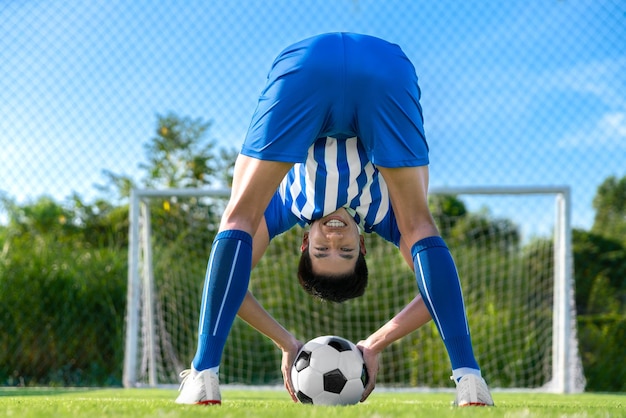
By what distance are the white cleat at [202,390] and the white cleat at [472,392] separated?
0.61m

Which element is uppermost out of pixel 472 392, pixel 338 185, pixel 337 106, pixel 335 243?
pixel 337 106

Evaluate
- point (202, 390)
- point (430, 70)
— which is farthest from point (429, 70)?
point (202, 390)

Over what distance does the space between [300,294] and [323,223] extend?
409 cm

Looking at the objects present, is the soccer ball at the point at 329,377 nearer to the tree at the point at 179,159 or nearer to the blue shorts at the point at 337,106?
the blue shorts at the point at 337,106

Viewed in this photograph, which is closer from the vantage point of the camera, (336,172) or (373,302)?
(336,172)

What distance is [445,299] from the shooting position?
1974mm

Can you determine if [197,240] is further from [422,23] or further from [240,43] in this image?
[422,23]

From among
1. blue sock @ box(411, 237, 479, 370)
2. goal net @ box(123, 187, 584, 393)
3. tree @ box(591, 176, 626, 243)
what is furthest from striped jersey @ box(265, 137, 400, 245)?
tree @ box(591, 176, 626, 243)

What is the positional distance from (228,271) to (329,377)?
55 centimetres

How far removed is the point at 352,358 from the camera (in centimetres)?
230

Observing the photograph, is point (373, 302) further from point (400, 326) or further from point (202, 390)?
point (202, 390)

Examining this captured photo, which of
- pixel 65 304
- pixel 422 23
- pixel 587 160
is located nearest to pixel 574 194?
pixel 587 160

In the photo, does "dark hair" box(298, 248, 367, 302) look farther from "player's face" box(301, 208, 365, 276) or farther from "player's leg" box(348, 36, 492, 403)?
"player's leg" box(348, 36, 492, 403)

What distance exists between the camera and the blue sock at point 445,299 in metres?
1.96
